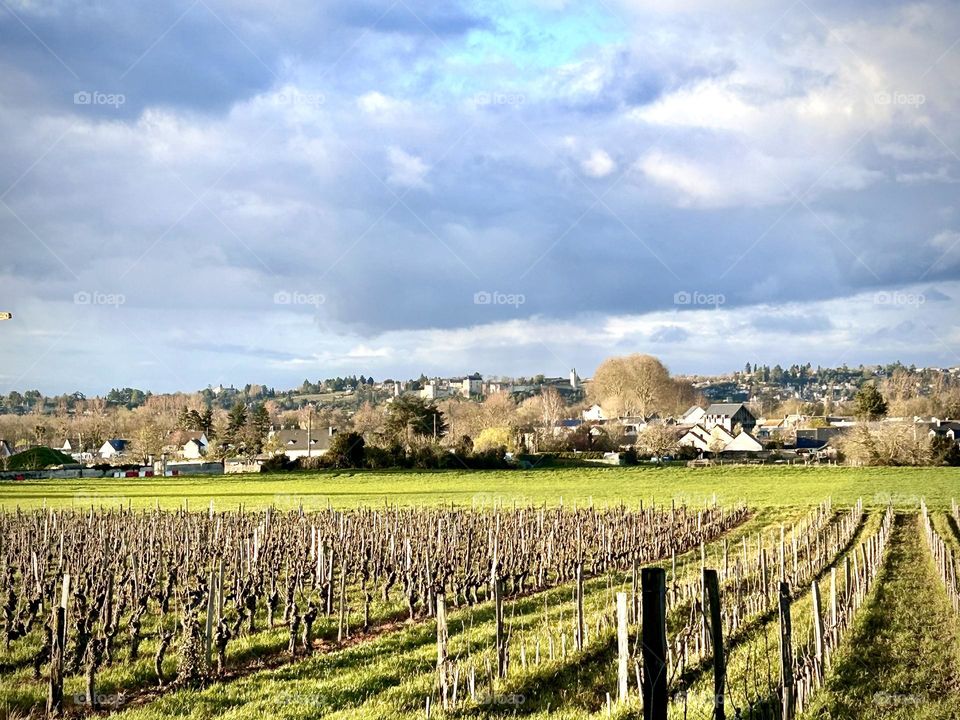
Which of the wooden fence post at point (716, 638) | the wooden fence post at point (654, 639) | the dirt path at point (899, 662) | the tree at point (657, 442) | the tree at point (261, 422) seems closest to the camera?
the wooden fence post at point (654, 639)

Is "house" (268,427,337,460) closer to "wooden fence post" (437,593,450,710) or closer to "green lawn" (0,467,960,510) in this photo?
"green lawn" (0,467,960,510)

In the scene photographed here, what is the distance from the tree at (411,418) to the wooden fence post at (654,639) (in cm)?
7178

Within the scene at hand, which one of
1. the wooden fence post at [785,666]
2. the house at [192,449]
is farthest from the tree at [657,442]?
the wooden fence post at [785,666]

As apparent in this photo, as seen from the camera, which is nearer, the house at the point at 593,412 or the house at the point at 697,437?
the house at the point at 697,437

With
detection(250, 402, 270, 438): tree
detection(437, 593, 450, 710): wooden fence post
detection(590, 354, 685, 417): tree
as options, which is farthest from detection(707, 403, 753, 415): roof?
detection(437, 593, 450, 710): wooden fence post

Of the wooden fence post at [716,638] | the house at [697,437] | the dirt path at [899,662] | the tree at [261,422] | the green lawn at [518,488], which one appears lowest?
the green lawn at [518,488]

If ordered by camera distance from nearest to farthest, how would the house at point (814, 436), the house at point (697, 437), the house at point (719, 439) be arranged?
the house at point (719, 439)
the house at point (814, 436)
the house at point (697, 437)

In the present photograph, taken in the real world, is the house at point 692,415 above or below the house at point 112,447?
above

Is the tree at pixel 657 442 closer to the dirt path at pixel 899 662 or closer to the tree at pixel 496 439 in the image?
the tree at pixel 496 439

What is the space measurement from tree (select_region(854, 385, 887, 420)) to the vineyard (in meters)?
67.0

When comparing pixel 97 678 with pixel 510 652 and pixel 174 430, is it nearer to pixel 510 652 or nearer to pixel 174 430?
pixel 510 652

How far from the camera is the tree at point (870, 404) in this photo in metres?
83.2

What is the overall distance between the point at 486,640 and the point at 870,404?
3141 inches

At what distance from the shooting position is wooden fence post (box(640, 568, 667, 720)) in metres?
5.51
